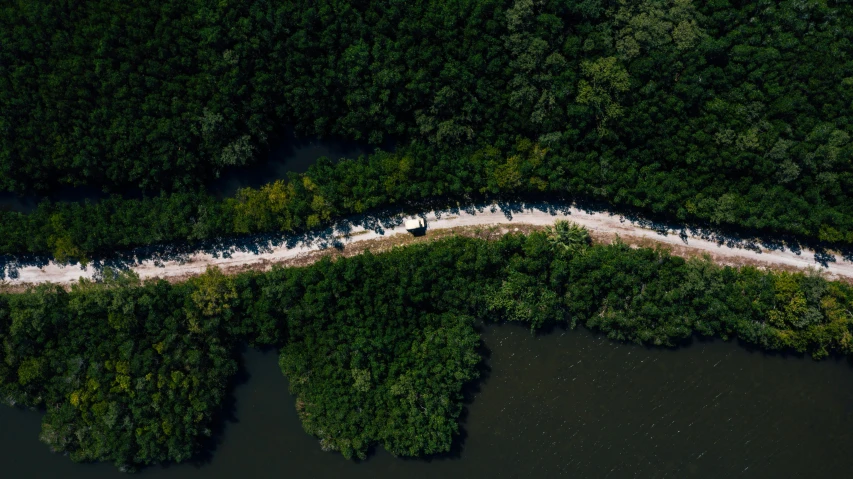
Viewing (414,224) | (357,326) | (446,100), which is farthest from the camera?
(414,224)

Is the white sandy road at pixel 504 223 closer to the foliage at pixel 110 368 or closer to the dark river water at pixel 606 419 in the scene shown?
the foliage at pixel 110 368

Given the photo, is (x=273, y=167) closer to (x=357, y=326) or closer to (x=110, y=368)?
(x=357, y=326)

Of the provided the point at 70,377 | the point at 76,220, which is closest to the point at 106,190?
the point at 76,220

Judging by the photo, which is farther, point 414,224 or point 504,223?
point 504,223

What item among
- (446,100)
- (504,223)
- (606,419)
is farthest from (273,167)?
(606,419)

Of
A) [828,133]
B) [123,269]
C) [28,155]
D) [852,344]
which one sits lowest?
[852,344]

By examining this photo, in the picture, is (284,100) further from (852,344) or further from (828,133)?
(852,344)

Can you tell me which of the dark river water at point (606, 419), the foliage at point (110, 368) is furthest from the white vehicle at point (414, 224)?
the foliage at point (110, 368)
